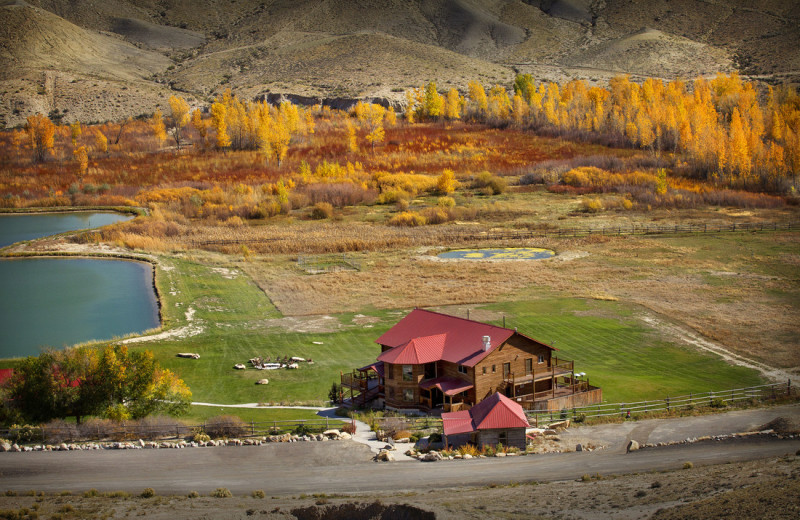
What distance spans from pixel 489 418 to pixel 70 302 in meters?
38.6

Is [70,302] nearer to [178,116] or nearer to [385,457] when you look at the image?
[385,457]

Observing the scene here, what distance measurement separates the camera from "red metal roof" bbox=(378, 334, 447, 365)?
35.2 meters

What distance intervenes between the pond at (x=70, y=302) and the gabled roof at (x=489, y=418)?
23.7m

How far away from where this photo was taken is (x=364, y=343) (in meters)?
46.3

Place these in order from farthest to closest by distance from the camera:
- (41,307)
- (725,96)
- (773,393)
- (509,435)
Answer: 1. (725,96)
2. (41,307)
3. (773,393)
4. (509,435)

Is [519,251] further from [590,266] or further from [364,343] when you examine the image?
[364,343]

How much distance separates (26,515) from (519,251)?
55.0 metres

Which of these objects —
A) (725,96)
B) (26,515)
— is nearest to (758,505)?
(26,515)

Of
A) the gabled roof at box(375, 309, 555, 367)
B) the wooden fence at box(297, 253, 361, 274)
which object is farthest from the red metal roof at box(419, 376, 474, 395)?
Result: the wooden fence at box(297, 253, 361, 274)

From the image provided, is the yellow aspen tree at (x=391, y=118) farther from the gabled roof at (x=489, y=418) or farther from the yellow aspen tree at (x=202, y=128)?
the gabled roof at (x=489, y=418)

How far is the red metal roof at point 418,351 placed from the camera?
35219 millimetres

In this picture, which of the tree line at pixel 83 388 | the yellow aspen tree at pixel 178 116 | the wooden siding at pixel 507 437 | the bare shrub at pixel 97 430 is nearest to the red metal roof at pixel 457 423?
the wooden siding at pixel 507 437

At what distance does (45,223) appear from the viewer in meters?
Result: 91.3

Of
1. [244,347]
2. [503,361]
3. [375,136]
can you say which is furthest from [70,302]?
[375,136]
